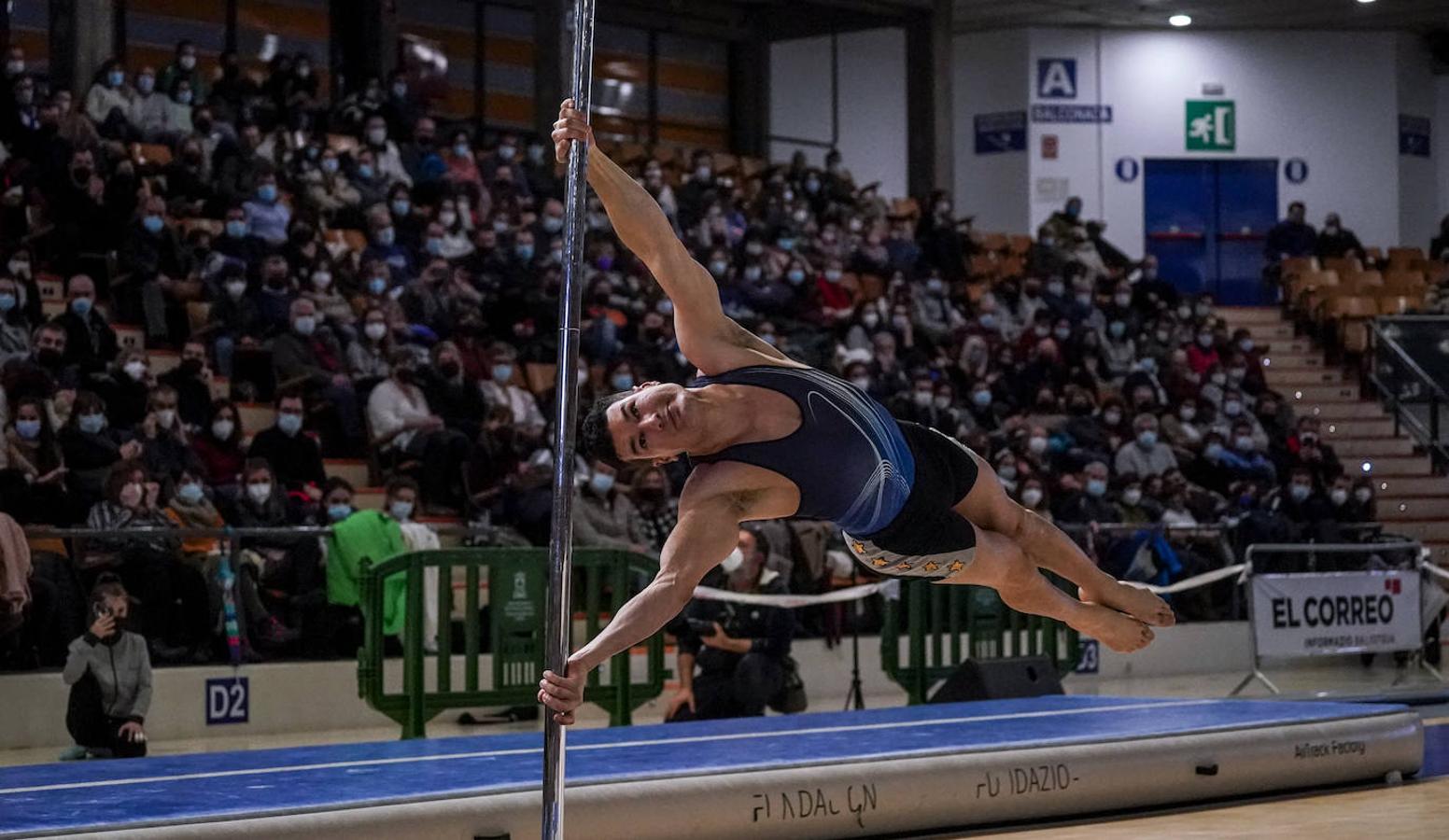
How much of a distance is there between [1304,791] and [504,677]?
12.8ft

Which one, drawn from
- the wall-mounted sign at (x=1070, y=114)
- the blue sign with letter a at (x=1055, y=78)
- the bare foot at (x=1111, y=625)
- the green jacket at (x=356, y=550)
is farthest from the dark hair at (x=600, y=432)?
the blue sign with letter a at (x=1055, y=78)

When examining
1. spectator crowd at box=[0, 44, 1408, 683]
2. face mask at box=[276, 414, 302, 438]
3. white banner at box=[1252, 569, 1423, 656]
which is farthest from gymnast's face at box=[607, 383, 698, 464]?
white banner at box=[1252, 569, 1423, 656]

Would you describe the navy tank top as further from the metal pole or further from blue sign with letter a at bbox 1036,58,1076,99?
blue sign with letter a at bbox 1036,58,1076,99

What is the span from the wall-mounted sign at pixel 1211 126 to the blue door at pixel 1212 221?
0.23m

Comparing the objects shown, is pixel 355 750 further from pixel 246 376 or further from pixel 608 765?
pixel 246 376

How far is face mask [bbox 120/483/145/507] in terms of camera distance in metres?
10.1

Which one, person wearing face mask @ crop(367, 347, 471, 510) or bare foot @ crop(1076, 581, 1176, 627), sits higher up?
person wearing face mask @ crop(367, 347, 471, 510)

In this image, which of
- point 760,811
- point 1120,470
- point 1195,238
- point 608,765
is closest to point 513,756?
point 608,765

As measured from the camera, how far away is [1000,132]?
24.6m

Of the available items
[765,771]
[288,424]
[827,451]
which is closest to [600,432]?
Answer: [827,451]

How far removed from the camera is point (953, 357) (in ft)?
→ 55.9

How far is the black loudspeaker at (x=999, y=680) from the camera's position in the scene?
33.4ft

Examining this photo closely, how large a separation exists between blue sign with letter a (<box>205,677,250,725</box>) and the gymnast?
5.58 m

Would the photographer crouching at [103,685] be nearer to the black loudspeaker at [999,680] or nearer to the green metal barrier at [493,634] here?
the green metal barrier at [493,634]
